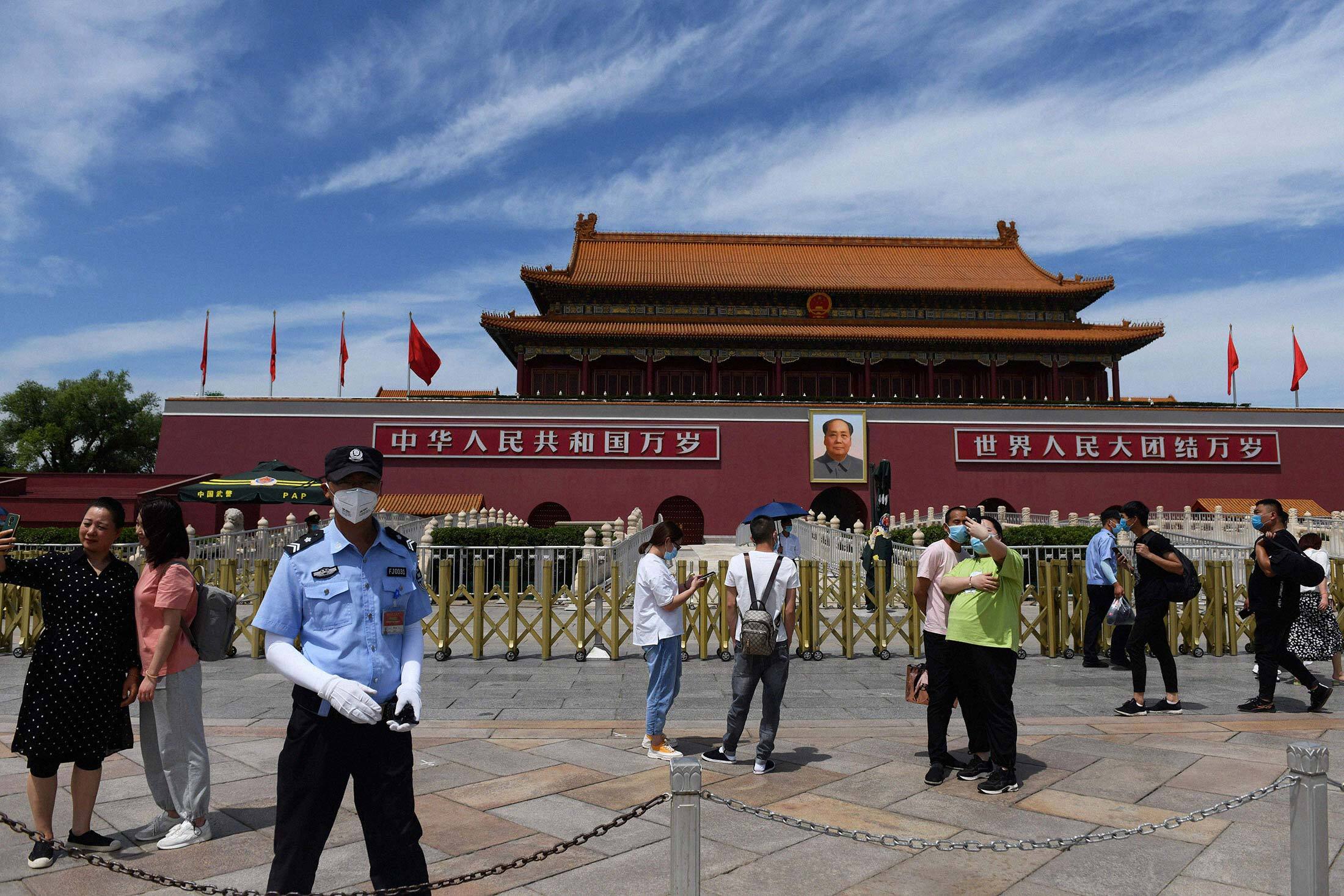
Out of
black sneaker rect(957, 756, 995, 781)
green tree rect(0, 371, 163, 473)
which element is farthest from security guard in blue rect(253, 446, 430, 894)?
green tree rect(0, 371, 163, 473)

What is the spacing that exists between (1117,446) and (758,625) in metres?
26.8

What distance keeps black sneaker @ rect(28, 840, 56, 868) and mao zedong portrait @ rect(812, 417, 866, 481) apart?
2514cm

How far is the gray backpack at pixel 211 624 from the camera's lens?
167 inches

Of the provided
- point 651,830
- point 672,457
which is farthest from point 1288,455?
point 651,830

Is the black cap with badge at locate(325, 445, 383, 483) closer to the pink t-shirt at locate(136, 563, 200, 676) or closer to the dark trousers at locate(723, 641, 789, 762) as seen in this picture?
the pink t-shirt at locate(136, 563, 200, 676)

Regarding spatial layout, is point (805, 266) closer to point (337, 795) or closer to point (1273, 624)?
point (1273, 624)

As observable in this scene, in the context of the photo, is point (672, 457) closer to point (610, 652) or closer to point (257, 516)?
point (257, 516)

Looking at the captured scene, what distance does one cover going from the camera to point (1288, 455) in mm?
28281

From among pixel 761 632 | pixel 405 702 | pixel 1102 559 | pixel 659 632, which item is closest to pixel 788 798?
pixel 761 632

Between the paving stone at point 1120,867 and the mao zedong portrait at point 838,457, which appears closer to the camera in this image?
the paving stone at point 1120,867

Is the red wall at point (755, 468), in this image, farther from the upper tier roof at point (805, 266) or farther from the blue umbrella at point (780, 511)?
the blue umbrella at point (780, 511)

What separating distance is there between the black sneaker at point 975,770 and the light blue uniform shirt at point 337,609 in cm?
355

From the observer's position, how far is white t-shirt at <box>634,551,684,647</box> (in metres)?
5.82

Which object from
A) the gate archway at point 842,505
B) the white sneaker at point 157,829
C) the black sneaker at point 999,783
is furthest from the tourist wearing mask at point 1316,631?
the gate archway at point 842,505
